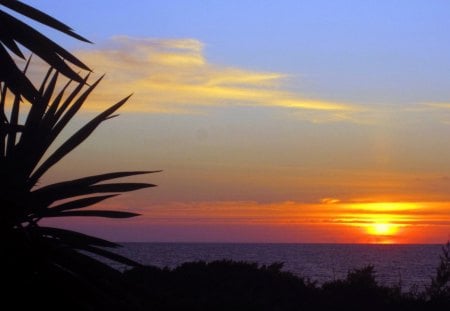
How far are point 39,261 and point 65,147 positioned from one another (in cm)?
91

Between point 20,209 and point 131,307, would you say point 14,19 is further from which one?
point 131,307

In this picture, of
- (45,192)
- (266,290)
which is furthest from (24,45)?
(266,290)

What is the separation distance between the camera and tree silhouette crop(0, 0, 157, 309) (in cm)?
469

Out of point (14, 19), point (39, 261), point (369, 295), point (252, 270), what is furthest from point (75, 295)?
point (252, 270)

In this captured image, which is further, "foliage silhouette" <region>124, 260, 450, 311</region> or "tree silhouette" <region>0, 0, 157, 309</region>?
"foliage silhouette" <region>124, 260, 450, 311</region>

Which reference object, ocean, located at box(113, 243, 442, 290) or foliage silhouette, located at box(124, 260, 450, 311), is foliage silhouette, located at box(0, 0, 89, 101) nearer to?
foliage silhouette, located at box(124, 260, 450, 311)

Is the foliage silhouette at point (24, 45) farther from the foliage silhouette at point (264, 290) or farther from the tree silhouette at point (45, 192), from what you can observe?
the foliage silhouette at point (264, 290)

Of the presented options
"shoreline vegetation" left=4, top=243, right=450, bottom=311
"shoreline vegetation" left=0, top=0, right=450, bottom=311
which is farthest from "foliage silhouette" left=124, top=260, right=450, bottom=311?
"shoreline vegetation" left=0, top=0, right=450, bottom=311

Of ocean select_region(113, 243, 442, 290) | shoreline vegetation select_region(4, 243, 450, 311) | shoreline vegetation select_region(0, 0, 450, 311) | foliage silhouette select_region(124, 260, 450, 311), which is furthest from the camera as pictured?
ocean select_region(113, 243, 442, 290)

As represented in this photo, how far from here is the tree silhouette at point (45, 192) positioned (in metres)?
4.69

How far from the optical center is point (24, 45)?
500 cm

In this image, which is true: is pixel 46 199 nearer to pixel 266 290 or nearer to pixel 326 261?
pixel 266 290

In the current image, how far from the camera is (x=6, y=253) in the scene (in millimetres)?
4613

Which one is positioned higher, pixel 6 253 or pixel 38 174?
pixel 38 174
